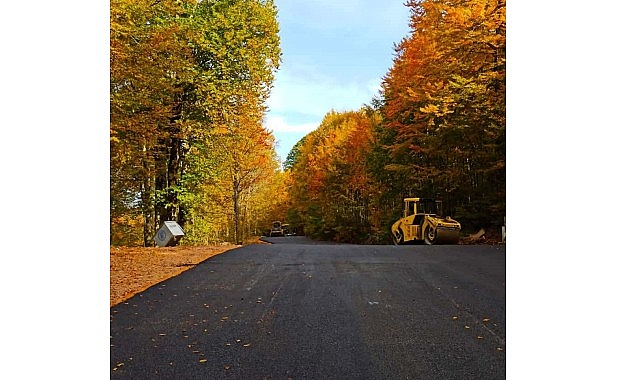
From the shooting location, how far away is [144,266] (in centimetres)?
426

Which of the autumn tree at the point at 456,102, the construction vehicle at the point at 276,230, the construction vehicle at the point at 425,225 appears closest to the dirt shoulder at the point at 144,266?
the construction vehicle at the point at 425,225

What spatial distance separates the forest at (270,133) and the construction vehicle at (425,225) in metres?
0.15

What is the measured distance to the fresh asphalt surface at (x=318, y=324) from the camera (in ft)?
6.59

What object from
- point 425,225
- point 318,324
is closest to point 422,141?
point 425,225

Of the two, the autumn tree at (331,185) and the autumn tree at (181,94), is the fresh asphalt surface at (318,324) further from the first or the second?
the autumn tree at (331,185)

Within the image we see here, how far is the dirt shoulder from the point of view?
335cm

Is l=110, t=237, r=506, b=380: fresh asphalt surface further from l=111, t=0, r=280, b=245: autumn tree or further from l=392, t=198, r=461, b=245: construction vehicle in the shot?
l=392, t=198, r=461, b=245: construction vehicle

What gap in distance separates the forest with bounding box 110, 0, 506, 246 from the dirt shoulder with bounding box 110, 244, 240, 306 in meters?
0.90

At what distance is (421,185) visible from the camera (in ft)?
24.5

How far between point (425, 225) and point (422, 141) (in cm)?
106

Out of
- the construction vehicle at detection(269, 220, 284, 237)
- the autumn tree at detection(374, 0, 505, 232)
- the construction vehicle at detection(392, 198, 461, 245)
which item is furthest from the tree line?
the construction vehicle at detection(269, 220, 284, 237)

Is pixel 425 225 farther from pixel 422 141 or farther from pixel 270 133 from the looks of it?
pixel 270 133
